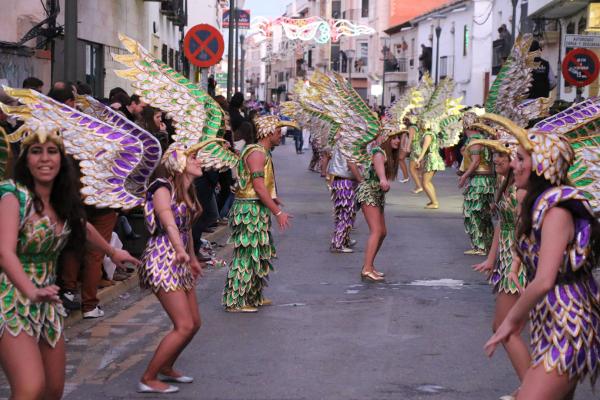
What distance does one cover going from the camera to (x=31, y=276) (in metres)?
5.33

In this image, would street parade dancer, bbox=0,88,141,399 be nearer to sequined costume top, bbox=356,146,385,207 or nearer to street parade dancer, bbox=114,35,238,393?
street parade dancer, bbox=114,35,238,393

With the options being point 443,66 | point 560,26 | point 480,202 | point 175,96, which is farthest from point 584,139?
point 443,66

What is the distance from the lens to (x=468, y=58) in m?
52.6

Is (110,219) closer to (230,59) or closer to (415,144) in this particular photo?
(415,144)

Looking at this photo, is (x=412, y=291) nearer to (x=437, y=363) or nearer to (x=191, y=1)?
(x=437, y=363)

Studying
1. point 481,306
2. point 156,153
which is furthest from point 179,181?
point 481,306

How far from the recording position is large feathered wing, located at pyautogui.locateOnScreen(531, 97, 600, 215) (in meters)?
6.85

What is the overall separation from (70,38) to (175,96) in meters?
4.02

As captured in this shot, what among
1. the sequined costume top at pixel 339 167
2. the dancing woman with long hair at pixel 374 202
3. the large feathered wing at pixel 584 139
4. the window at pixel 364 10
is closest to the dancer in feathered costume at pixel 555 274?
the large feathered wing at pixel 584 139

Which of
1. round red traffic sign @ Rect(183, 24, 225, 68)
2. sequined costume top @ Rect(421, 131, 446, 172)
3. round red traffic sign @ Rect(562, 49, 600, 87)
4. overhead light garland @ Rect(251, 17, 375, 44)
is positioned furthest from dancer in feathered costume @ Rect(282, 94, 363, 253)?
overhead light garland @ Rect(251, 17, 375, 44)

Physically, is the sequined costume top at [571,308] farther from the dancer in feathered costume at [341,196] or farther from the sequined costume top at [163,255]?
the dancer in feathered costume at [341,196]

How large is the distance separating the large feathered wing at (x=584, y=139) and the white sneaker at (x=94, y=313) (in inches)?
158

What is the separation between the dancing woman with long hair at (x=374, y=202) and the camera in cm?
1180

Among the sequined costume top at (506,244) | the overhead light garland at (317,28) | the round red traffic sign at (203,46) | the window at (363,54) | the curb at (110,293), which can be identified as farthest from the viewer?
the window at (363,54)
